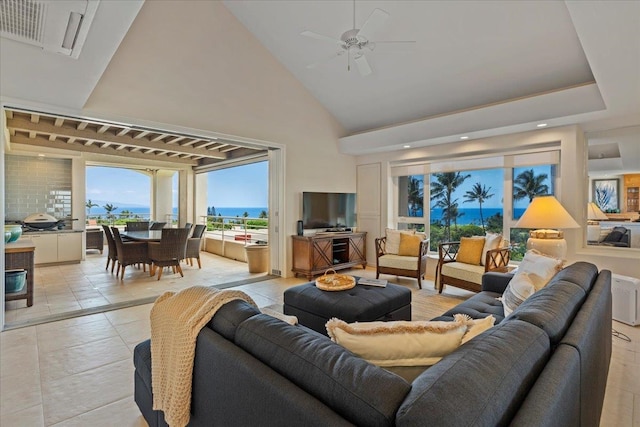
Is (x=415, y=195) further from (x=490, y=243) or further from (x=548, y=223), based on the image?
(x=548, y=223)

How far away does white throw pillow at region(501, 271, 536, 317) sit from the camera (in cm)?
215

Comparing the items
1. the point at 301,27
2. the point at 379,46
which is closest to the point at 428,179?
the point at 379,46

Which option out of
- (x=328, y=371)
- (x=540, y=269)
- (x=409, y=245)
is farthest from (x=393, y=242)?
(x=328, y=371)

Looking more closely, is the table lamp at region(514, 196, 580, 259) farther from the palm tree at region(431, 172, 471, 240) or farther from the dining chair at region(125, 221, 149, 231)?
the dining chair at region(125, 221, 149, 231)

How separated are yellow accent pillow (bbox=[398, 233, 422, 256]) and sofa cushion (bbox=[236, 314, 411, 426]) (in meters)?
4.22

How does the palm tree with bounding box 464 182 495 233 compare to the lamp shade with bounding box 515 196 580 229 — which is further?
the palm tree with bounding box 464 182 495 233

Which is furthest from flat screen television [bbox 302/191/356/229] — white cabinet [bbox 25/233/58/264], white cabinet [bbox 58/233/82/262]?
white cabinet [bbox 25/233/58/264]

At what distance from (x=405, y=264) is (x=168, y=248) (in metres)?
3.85

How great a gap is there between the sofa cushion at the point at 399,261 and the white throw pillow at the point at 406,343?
3.80 meters

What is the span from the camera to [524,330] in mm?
1131

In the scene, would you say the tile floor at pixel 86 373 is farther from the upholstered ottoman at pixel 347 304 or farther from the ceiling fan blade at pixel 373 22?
the ceiling fan blade at pixel 373 22

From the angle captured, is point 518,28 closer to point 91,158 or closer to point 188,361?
point 188,361

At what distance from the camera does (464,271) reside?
163 inches

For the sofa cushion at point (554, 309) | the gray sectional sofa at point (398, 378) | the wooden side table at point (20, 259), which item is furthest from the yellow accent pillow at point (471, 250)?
the wooden side table at point (20, 259)
